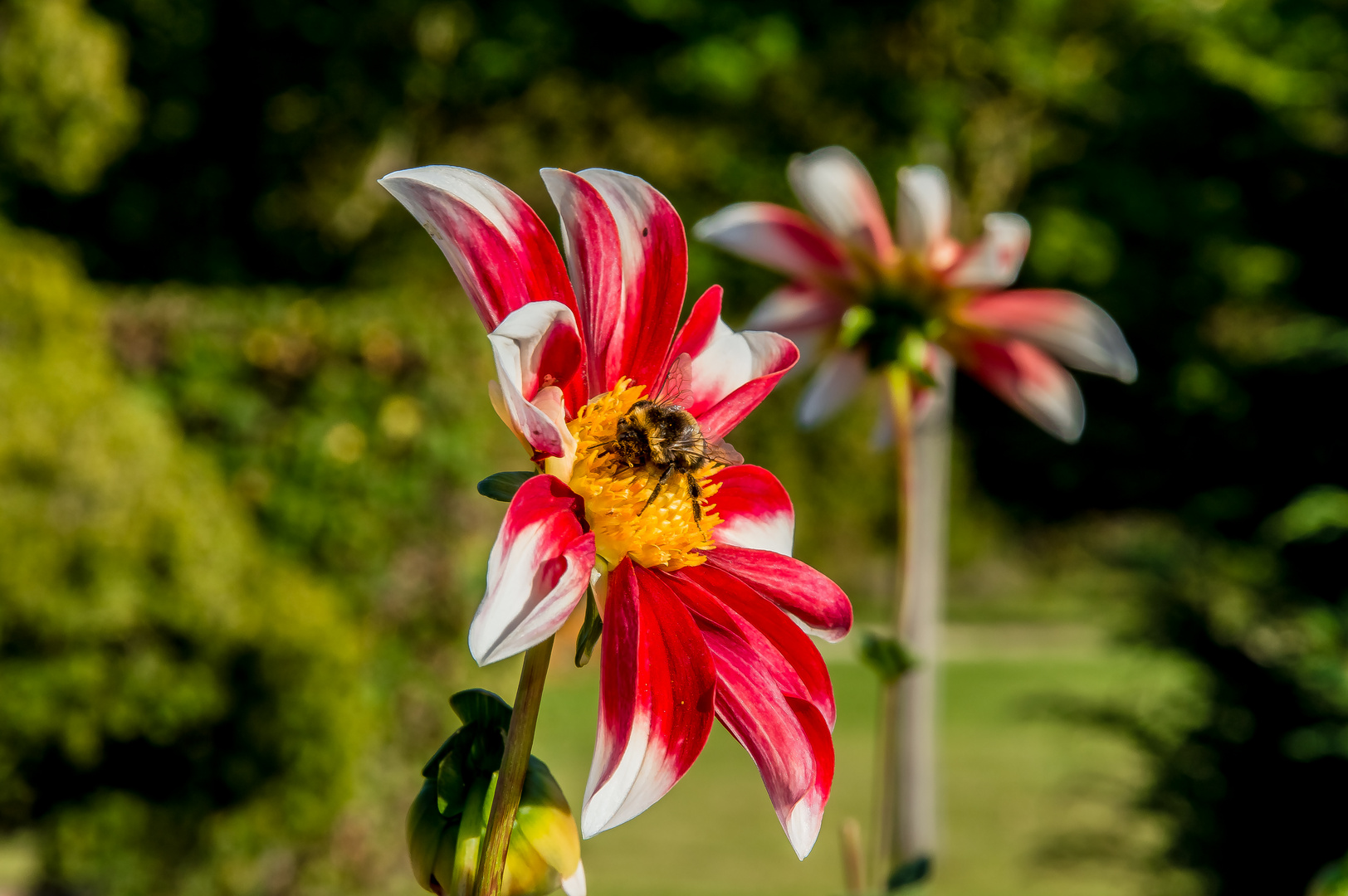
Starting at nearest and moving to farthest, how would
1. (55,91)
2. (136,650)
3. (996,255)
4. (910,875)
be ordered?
(910,875)
(996,255)
(136,650)
(55,91)

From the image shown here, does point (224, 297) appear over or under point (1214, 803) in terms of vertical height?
over

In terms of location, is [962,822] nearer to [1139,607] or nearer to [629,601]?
[1139,607]

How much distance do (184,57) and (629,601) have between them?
10.9m

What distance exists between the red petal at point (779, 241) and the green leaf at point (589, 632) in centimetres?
65

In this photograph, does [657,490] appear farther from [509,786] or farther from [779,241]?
[779,241]

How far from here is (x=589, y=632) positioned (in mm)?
628

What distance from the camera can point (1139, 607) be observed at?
3.54 meters

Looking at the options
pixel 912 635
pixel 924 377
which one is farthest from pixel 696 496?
pixel 912 635

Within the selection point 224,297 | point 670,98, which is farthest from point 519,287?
point 670,98

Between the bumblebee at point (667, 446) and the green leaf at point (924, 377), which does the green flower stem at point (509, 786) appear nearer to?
the bumblebee at point (667, 446)

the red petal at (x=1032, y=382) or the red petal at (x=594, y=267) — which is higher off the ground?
the red petal at (x=1032, y=382)

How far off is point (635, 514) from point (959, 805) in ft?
18.0

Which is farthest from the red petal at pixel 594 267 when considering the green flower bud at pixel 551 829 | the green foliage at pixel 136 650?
the green foliage at pixel 136 650

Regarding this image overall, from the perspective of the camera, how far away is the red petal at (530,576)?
1.64ft
